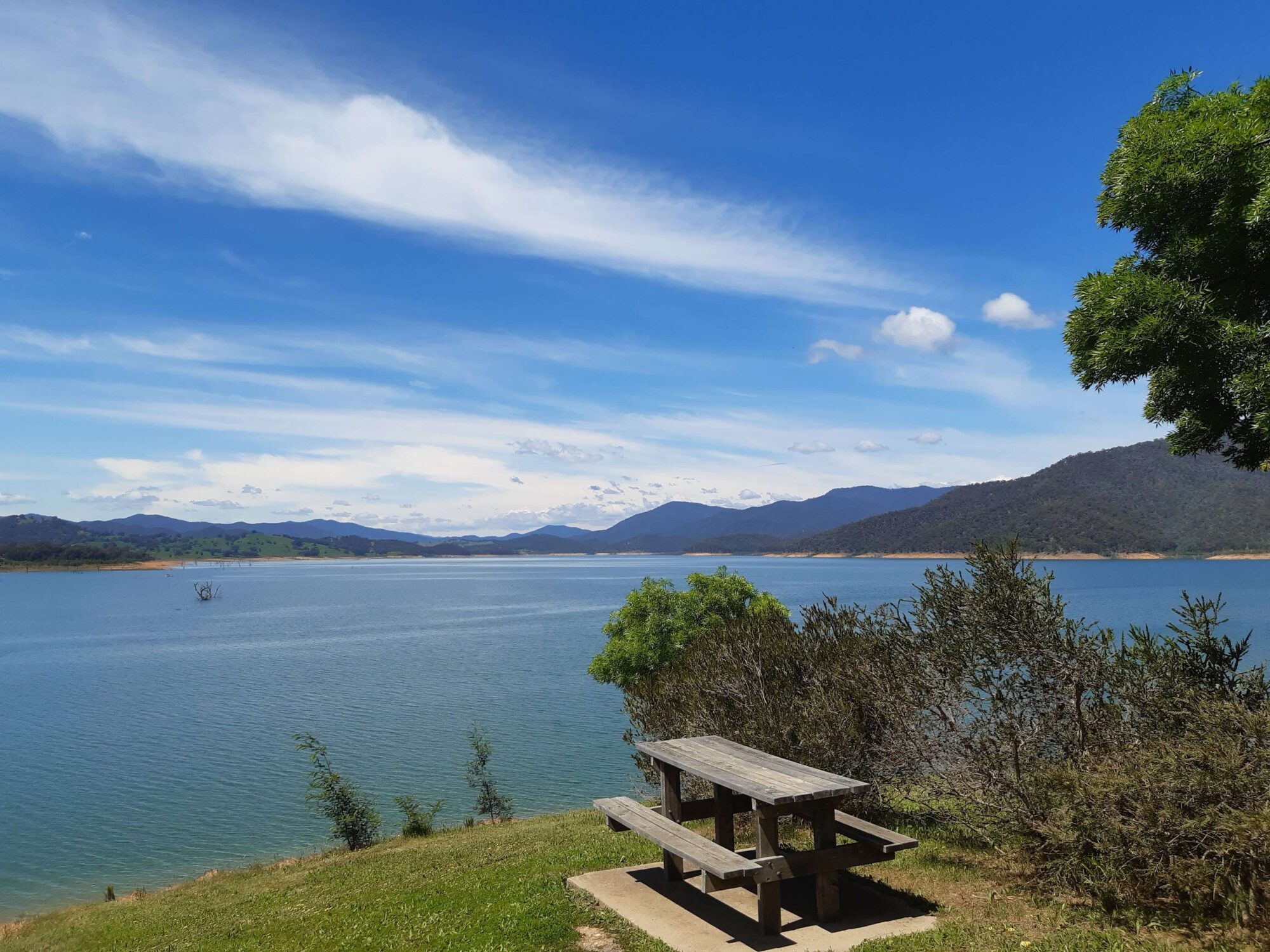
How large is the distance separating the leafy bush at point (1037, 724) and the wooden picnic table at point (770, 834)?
203cm

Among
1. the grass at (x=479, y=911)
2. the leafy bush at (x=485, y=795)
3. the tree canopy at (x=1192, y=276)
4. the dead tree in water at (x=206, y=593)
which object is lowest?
the dead tree in water at (x=206, y=593)

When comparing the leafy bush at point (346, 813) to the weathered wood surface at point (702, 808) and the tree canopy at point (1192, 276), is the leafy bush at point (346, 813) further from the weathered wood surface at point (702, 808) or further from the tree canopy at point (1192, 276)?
the tree canopy at point (1192, 276)

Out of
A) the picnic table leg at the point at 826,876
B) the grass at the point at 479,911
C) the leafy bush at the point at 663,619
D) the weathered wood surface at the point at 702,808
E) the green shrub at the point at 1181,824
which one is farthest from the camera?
the leafy bush at the point at 663,619

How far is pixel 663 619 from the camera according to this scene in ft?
107

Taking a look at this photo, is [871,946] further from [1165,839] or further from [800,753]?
[800,753]

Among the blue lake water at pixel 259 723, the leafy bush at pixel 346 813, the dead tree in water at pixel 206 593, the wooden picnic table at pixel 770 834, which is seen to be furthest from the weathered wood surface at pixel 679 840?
the dead tree in water at pixel 206 593

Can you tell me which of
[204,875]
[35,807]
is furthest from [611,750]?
[35,807]

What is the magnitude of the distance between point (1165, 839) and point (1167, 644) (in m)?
3.69

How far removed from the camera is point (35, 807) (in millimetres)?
29781

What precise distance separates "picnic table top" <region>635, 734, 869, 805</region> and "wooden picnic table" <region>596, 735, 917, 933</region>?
1cm

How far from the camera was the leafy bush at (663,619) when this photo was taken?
3200 centimetres

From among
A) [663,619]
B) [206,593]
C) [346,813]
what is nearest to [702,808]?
[346,813]

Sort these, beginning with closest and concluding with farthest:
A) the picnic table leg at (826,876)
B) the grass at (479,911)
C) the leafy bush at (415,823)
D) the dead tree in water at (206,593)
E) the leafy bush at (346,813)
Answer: the grass at (479,911), the picnic table leg at (826,876), the leafy bush at (346,813), the leafy bush at (415,823), the dead tree in water at (206,593)

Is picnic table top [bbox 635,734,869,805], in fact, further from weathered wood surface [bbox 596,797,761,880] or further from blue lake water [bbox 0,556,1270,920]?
blue lake water [bbox 0,556,1270,920]
